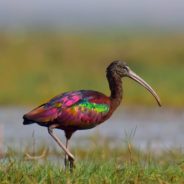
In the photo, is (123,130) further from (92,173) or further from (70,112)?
(92,173)

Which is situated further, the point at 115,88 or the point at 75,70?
the point at 75,70

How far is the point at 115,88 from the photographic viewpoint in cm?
1027

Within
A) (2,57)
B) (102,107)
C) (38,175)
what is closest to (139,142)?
(102,107)

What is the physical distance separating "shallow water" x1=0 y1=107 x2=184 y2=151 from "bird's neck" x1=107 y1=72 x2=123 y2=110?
3.74 m

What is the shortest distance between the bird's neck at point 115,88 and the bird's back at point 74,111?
16 centimetres

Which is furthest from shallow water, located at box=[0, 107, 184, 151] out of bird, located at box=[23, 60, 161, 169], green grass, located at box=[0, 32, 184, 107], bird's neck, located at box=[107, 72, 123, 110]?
bird, located at box=[23, 60, 161, 169]

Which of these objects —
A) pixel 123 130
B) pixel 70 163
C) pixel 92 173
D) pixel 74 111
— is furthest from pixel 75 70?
pixel 92 173

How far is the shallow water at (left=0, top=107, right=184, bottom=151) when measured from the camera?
15471 millimetres

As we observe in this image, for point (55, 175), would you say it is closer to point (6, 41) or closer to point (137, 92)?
point (137, 92)

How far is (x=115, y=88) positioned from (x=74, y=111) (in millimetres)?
611

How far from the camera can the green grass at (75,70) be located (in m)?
23.9

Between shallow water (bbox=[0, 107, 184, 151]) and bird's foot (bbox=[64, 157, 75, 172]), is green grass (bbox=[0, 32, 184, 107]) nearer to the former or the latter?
shallow water (bbox=[0, 107, 184, 151])

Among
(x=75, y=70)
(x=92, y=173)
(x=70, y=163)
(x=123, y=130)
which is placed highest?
(x=75, y=70)

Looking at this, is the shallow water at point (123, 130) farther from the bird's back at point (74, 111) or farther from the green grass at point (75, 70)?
the bird's back at point (74, 111)
